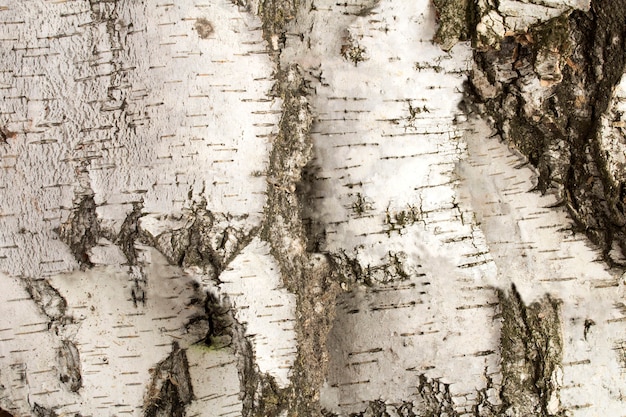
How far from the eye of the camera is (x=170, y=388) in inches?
58.6

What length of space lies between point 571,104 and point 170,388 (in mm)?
1379

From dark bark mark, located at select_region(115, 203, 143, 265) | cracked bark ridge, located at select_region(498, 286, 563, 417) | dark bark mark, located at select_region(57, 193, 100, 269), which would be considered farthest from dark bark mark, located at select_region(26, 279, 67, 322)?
cracked bark ridge, located at select_region(498, 286, 563, 417)

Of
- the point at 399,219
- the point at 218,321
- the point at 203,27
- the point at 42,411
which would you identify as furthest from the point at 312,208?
the point at 42,411

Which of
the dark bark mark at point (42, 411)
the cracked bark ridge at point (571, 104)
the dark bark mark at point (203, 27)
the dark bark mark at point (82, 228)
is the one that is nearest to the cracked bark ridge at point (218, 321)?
the dark bark mark at point (82, 228)

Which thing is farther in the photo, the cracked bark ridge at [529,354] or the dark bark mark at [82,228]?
the cracked bark ridge at [529,354]

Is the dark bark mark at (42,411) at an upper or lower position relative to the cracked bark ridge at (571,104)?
lower

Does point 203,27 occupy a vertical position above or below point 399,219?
above

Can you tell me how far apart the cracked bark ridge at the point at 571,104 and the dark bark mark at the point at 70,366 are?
1332mm

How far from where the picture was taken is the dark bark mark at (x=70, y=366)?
1489 millimetres

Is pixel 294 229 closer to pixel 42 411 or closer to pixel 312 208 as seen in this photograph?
pixel 312 208

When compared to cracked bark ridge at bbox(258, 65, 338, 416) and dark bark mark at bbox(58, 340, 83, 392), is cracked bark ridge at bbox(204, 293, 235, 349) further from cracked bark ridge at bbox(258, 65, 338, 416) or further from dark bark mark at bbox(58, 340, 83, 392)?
dark bark mark at bbox(58, 340, 83, 392)

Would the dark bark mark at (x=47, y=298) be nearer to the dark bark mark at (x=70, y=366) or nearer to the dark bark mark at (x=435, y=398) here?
the dark bark mark at (x=70, y=366)

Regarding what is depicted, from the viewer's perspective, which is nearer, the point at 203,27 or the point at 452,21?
the point at 203,27

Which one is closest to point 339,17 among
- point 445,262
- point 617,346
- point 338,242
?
point 338,242
